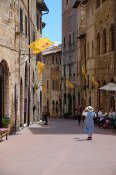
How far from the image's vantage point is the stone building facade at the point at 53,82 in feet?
249

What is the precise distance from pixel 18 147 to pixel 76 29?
1746 inches

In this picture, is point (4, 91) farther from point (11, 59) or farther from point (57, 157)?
point (57, 157)

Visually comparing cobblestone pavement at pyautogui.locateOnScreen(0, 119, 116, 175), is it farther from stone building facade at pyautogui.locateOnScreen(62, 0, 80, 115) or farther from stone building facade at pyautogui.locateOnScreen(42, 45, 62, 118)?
stone building facade at pyautogui.locateOnScreen(42, 45, 62, 118)

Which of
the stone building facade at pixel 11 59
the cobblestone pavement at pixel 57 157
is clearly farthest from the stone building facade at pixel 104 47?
the cobblestone pavement at pixel 57 157

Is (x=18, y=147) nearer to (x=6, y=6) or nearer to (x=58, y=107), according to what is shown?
(x=6, y=6)

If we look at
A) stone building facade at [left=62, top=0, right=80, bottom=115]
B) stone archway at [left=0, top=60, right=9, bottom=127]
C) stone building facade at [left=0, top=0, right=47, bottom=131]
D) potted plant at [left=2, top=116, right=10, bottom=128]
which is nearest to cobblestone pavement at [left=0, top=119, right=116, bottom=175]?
potted plant at [left=2, top=116, right=10, bottom=128]

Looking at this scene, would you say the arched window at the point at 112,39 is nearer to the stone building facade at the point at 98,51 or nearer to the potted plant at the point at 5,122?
the stone building facade at the point at 98,51

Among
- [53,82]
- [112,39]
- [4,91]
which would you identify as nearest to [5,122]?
[4,91]

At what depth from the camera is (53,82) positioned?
80188 millimetres

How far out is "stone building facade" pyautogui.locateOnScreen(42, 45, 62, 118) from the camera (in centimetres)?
7600

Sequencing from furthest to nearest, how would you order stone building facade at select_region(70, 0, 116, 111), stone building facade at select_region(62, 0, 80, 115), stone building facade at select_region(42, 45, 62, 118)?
stone building facade at select_region(42, 45, 62, 118) → stone building facade at select_region(62, 0, 80, 115) → stone building facade at select_region(70, 0, 116, 111)

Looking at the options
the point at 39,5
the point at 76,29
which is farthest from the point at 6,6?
the point at 76,29

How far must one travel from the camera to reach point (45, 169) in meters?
13.5

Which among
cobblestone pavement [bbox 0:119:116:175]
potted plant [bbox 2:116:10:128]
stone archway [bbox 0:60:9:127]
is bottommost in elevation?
cobblestone pavement [bbox 0:119:116:175]
